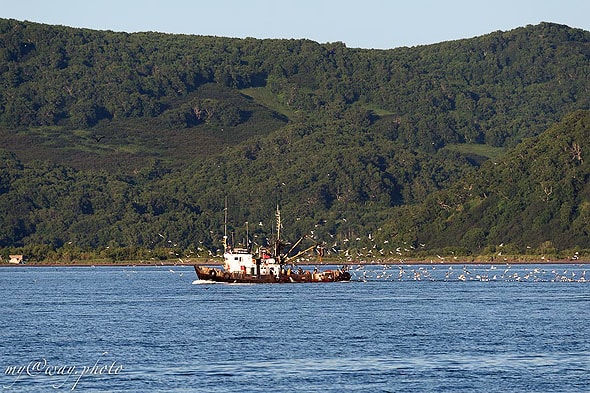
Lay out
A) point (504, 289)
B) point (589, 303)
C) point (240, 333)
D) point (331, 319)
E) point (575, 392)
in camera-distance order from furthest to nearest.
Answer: point (504, 289), point (589, 303), point (331, 319), point (240, 333), point (575, 392)

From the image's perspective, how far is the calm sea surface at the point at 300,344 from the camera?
78438mm

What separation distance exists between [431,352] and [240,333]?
2099 centimetres

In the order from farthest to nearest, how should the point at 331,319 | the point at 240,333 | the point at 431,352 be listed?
the point at 331,319 → the point at 240,333 → the point at 431,352

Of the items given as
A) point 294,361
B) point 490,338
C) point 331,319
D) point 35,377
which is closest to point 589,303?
point 331,319

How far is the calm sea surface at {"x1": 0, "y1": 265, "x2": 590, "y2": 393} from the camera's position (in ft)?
257

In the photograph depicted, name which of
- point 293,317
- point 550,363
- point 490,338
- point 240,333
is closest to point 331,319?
point 293,317

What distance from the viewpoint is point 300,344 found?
98.2 metres

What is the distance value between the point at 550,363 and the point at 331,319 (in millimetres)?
39091

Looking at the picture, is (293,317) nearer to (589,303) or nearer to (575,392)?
(589,303)

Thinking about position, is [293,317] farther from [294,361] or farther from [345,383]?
[345,383]

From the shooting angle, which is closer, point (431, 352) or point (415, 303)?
point (431, 352)

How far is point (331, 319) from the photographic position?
12294 centimetres

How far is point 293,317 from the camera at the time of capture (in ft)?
413

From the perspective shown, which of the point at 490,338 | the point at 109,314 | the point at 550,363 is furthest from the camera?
the point at 109,314
